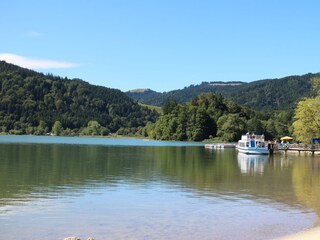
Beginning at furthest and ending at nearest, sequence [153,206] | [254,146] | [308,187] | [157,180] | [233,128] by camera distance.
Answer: [233,128] < [254,146] < [157,180] < [308,187] < [153,206]

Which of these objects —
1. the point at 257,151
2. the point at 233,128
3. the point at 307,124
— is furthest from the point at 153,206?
the point at 233,128

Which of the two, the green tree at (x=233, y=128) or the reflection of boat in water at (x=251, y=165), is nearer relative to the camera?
the reflection of boat in water at (x=251, y=165)

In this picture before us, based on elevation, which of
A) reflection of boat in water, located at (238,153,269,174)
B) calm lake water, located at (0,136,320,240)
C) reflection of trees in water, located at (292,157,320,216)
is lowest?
calm lake water, located at (0,136,320,240)

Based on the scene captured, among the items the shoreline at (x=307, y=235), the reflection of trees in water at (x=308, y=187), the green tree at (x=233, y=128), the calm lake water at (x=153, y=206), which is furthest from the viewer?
the green tree at (x=233, y=128)

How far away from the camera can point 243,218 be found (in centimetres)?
2436

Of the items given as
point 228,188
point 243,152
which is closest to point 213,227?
point 228,188

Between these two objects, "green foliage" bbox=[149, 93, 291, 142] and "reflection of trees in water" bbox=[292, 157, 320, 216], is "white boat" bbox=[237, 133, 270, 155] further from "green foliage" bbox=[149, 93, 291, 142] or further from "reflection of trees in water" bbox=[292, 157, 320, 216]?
"green foliage" bbox=[149, 93, 291, 142]

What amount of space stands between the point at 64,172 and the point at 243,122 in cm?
12635

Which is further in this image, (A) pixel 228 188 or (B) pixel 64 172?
(B) pixel 64 172

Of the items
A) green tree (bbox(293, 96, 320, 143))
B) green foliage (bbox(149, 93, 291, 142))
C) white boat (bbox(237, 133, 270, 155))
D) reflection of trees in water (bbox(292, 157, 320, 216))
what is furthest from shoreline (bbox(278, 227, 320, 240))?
green foliage (bbox(149, 93, 291, 142))

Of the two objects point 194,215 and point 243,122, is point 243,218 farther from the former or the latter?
point 243,122

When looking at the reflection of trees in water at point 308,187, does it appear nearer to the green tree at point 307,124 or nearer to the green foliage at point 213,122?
the green tree at point 307,124

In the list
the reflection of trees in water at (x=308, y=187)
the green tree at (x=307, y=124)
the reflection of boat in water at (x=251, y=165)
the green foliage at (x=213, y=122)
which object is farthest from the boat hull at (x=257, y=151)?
the green foliage at (x=213, y=122)

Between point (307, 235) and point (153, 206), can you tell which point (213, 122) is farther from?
point (307, 235)
